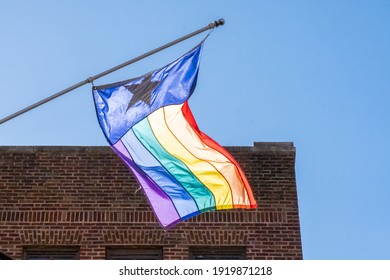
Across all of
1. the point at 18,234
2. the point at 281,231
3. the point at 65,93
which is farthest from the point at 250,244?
the point at 65,93

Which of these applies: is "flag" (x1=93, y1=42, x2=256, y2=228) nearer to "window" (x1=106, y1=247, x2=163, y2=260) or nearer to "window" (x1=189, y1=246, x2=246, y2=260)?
"window" (x1=189, y1=246, x2=246, y2=260)

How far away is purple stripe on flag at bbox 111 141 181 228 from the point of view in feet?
39.3

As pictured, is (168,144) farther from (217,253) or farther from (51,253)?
(51,253)

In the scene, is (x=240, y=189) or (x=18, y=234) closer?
(x=240, y=189)

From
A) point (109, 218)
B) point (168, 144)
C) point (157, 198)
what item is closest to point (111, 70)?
point (168, 144)

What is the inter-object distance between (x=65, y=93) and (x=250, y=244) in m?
5.29

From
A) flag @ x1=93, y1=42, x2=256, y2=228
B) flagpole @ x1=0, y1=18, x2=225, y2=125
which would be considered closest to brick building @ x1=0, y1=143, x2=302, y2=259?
flag @ x1=93, y1=42, x2=256, y2=228

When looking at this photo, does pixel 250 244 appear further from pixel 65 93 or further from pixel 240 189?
pixel 65 93

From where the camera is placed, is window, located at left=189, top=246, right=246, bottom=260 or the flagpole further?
window, located at left=189, top=246, right=246, bottom=260

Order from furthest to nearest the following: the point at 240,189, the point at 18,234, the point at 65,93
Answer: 1. the point at 18,234
2. the point at 240,189
3. the point at 65,93

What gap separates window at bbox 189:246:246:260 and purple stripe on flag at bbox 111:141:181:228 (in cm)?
353

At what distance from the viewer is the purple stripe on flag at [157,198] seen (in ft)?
39.3

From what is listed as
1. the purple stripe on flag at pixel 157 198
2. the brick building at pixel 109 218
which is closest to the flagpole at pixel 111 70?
the purple stripe on flag at pixel 157 198

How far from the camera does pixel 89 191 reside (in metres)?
15.7
